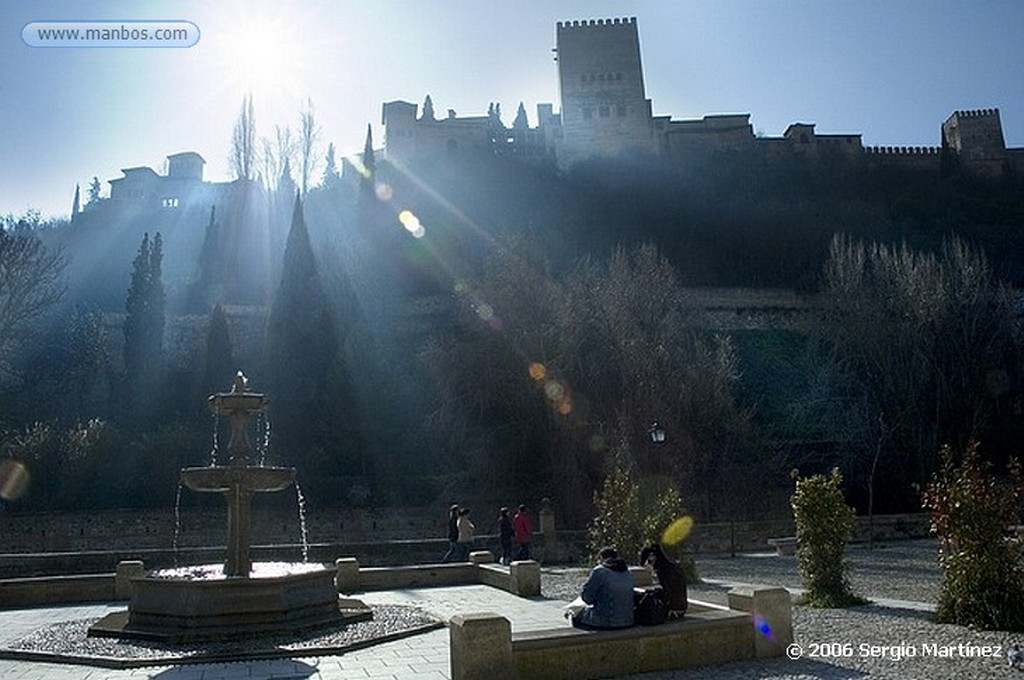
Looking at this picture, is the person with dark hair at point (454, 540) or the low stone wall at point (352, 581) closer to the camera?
the low stone wall at point (352, 581)

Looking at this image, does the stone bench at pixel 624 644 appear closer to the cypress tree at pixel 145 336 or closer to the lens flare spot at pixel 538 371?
the lens flare spot at pixel 538 371

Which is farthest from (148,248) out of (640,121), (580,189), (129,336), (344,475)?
(640,121)

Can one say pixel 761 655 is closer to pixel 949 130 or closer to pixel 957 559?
pixel 957 559

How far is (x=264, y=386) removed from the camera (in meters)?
36.1

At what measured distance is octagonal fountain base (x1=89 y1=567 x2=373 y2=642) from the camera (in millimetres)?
9062

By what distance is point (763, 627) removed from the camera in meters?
7.79

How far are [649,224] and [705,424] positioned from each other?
35761 millimetres

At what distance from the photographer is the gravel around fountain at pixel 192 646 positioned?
26.4 feet

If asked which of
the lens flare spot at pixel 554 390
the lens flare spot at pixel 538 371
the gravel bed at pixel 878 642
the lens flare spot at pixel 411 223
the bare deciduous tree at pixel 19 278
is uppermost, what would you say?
the lens flare spot at pixel 411 223

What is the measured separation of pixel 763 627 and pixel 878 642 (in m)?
1.60

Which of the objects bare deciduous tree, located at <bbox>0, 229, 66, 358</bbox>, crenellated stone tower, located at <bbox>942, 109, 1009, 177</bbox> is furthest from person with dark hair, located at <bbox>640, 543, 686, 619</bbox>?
crenellated stone tower, located at <bbox>942, 109, 1009, 177</bbox>

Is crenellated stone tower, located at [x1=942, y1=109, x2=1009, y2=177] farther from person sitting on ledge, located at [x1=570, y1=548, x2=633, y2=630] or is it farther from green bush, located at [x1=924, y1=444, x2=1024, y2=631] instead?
person sitting on ledge, located at [x1=570, y1=548, x2=633, y2=630]

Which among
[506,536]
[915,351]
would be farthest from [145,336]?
[915,351]

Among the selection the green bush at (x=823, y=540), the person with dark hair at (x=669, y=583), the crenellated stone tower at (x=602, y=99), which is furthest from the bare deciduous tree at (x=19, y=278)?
the crenellated stone tower at (x=602, y=99)
